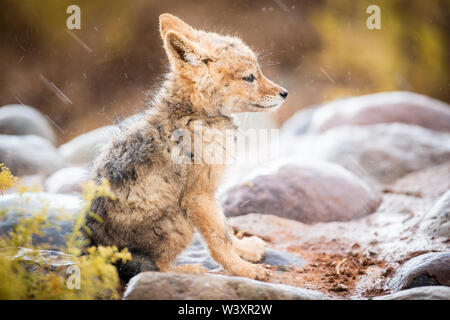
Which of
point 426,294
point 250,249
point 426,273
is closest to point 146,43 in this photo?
point 250,249

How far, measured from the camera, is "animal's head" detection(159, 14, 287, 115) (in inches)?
126

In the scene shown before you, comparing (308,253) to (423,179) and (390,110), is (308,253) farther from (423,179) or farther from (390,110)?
(390,110)

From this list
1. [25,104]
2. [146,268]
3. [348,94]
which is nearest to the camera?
[146,268]

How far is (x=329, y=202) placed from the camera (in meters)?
5.09

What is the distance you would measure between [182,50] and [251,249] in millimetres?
2005

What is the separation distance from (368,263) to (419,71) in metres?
5.94

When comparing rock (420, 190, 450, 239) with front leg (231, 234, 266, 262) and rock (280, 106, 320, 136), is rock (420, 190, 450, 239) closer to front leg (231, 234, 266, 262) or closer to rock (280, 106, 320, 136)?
front leg (231, 234, 266, 262)

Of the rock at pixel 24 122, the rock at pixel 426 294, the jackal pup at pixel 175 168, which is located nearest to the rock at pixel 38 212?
the jackal pup at pixel 175 168

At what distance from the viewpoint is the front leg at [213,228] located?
308 cm

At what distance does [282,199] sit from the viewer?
16.6ft

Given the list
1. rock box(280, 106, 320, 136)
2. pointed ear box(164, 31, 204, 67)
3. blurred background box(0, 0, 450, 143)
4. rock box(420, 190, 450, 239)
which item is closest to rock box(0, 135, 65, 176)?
blurred background box(0, 0, 450, 143)

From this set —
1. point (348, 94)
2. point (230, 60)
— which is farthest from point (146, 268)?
point (348, 94)

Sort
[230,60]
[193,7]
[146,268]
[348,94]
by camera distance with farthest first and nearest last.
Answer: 1. [348,94]
2. [193,7]
3. [230,60]
4. [146,268]

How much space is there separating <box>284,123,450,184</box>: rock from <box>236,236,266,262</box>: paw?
2.98 m
